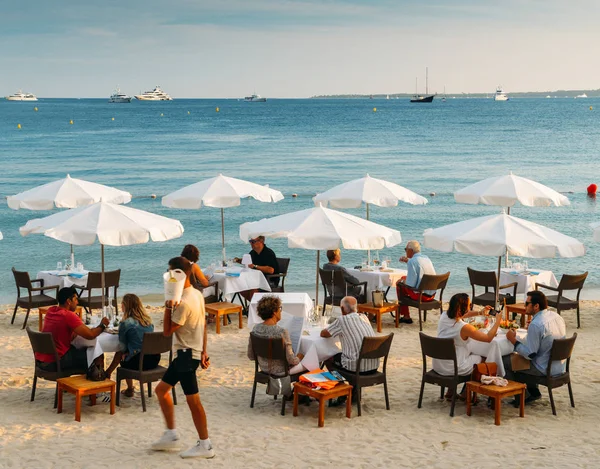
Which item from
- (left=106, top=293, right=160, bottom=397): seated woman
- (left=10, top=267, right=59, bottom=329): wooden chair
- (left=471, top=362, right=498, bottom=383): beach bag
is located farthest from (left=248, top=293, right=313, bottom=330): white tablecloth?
(left=10, top=267, right=59, bottom=329): wooden chair

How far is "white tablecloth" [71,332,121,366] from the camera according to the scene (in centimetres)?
859

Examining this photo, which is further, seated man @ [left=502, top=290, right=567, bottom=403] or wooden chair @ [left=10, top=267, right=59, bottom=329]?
wooden chair @ [left=10, top=267, right=59, bottom=329]

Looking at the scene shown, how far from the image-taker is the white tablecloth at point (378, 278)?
13.2 m

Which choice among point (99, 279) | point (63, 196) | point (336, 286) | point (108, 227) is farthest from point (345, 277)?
point (63, 196)

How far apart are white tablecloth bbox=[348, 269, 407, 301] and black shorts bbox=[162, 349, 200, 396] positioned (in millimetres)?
6402

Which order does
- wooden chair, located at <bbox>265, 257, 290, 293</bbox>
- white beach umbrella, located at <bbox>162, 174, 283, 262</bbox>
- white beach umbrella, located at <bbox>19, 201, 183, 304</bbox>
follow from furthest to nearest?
white beach umbrella, located at <bbox>162, 174, 283, 262</bbox> < wooden chair, located at <bbox>265, 257, 290, 293</bbox> < white beach umbrella, located at <bbox>19, 201, 183, 304</bbox>

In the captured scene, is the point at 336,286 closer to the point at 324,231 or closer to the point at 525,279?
the point at 324,231

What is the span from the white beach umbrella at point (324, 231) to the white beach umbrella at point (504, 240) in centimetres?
72

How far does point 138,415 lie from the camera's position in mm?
8453

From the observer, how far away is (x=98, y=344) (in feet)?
28.2

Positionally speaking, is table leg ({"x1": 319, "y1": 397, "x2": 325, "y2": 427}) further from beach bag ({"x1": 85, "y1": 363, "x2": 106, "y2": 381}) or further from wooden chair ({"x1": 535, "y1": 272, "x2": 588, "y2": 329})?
wooden chair ({"x1": 535, "y1": 272, "x2": 588, "y2": 329})

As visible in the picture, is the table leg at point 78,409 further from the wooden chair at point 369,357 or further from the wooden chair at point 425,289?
the wooden chair at point 425,289

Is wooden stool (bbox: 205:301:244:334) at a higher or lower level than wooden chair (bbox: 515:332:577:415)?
lower

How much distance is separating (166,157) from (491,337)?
50.7 m
